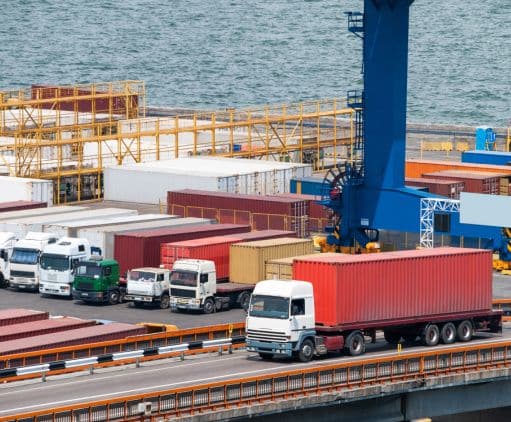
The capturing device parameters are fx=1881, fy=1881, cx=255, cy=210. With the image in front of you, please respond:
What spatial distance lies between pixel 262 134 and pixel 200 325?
53570 millimetres

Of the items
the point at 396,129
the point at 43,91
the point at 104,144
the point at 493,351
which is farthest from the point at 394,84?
the point at 43,91

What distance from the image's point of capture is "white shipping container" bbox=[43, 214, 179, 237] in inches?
3098

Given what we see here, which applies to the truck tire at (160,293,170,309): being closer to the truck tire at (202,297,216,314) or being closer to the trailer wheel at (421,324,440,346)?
the truck tire at (202,297,216,314)

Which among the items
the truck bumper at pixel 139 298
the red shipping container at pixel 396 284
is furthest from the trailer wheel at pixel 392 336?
the truck bumper at pixel 139 298

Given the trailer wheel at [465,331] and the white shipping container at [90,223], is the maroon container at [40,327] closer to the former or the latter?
the trailer wheel at [465,331]

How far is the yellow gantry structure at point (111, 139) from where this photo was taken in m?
101

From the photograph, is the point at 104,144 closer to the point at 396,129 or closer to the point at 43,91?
the point at 43,91

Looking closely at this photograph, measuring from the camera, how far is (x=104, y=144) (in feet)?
367

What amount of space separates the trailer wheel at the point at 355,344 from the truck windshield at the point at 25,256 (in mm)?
20245

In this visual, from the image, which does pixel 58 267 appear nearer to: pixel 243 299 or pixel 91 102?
pixel 243 299

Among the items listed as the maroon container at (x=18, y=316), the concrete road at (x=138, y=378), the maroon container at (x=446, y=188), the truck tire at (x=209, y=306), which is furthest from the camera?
the maroon container at (x=446, y=188)

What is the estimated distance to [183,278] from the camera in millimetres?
70562

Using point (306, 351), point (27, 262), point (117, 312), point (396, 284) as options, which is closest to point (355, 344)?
point (306, 351)

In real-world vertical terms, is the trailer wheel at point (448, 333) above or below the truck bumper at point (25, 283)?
above
